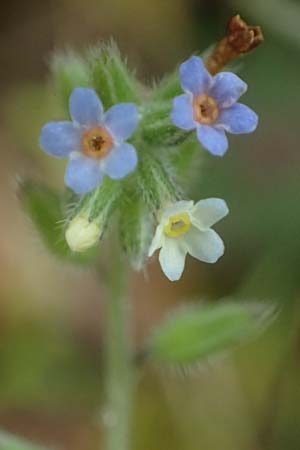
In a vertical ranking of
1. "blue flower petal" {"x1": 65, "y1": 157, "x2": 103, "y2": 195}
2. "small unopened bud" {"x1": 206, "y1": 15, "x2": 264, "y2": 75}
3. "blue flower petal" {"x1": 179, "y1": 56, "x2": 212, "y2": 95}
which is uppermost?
"small unopened bud" {"x1": 206, "y1": 15, "x2": 264, "y2": 75}

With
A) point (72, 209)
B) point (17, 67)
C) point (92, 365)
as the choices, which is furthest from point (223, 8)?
point (72, 209)

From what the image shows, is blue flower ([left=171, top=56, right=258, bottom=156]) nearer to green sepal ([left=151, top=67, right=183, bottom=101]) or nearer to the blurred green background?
green sepal ([left=151, top=67, right=183, bottom=101])

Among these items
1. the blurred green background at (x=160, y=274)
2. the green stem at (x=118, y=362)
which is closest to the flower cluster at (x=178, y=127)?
the green stem at (x=118, y=362)

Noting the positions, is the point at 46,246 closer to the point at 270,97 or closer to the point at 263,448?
the point at 263,448

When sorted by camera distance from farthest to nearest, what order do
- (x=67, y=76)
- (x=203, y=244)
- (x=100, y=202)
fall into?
(x=67, y=76)
(x=100, y=202)
(x=203, y=244)

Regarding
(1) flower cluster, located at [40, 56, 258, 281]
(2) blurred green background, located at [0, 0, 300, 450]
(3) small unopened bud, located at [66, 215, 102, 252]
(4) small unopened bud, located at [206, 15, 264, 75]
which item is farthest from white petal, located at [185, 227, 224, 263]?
(2) blurred green background, located at [0, 0, 300, 450]

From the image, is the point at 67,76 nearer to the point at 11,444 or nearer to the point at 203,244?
the point at 203,244

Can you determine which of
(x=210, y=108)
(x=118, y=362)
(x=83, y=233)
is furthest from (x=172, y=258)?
(x=118, y=362)

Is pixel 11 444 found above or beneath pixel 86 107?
beneath
